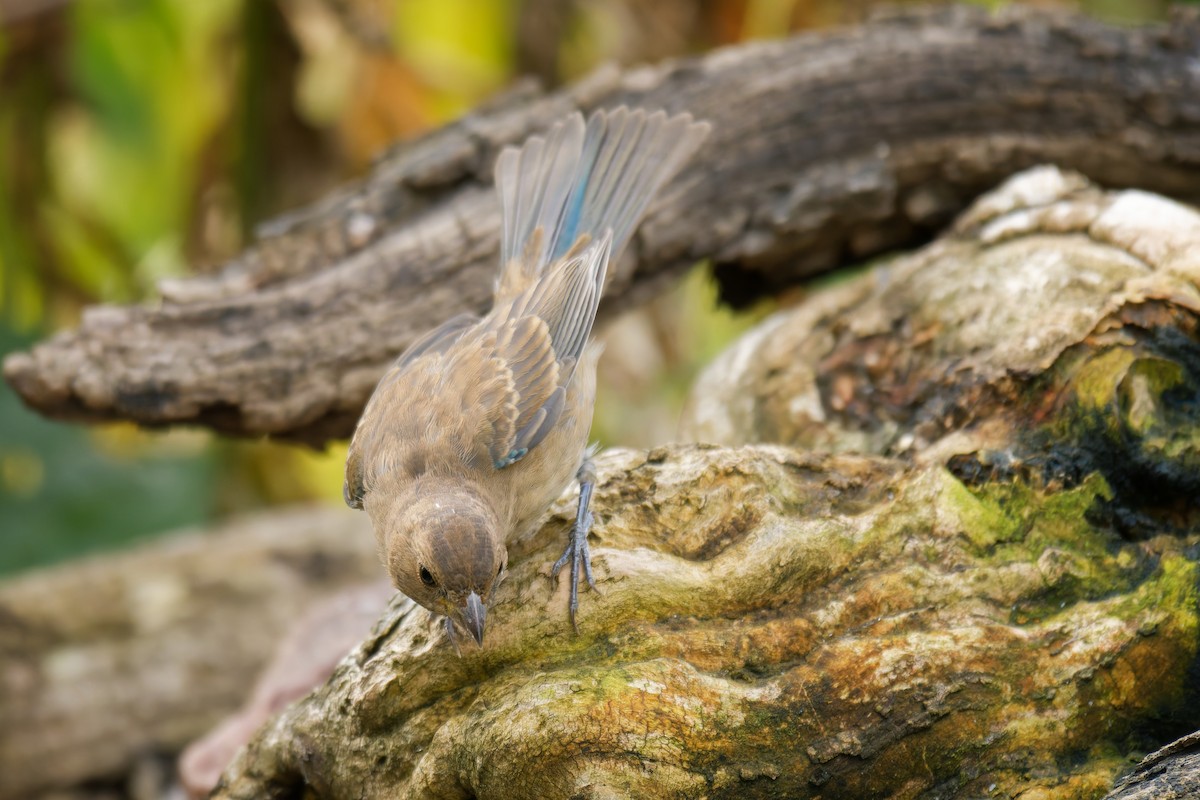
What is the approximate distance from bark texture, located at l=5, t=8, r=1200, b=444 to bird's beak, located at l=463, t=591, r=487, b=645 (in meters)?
1.42

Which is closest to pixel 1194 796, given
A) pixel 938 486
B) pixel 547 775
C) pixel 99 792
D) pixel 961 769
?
pixel 961 769

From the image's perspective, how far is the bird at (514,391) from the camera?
10.1ft

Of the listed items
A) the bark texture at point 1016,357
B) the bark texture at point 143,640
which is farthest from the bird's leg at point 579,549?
the bark texture at point 143,640

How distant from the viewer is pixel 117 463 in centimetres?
650

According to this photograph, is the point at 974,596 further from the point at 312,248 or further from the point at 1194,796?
the point at 312,248

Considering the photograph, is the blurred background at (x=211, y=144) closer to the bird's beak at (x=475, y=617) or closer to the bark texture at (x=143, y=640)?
the bark texture at (x=143, y=640)

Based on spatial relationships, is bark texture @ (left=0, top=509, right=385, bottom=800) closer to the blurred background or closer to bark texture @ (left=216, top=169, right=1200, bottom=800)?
the blurred background

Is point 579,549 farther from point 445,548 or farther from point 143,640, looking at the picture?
point 143,640

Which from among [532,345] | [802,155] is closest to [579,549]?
[532,345]

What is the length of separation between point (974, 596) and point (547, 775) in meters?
1.05

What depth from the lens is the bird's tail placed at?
4.16 meters

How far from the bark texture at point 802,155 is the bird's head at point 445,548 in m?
0.89

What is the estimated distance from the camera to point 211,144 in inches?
270

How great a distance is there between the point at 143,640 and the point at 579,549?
3158 millimetres
